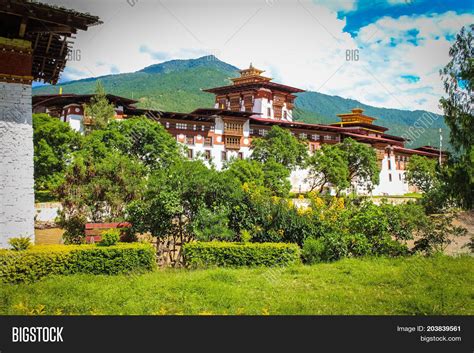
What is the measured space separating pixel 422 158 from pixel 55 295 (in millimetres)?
52189

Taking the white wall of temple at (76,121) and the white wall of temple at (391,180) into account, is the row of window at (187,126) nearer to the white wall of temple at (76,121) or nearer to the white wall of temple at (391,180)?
the white wall of temple at (76,121)

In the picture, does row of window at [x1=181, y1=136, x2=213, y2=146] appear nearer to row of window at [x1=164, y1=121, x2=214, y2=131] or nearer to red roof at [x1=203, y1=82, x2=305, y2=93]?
row of window at [x1=164, y1=121, x2=214, y2=131]

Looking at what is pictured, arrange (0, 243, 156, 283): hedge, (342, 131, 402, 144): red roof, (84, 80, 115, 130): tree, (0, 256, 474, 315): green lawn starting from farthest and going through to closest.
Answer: (342, 131, 402, 144): red roof → (84, 80, 115, 130): tree → (0, 243, 156, 283): hedge → (0, 256, 474, 315): green lawn

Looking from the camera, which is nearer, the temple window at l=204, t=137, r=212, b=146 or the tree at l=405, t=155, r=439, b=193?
the temple window at l=204, t=137, r=212, b=146

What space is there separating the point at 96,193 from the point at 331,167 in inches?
1133

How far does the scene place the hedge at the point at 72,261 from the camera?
884 cm

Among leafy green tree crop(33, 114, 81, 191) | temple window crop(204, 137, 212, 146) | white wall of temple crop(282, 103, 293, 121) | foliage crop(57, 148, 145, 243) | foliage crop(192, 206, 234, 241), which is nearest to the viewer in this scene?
foliage crop(192, 206, 234, 241)

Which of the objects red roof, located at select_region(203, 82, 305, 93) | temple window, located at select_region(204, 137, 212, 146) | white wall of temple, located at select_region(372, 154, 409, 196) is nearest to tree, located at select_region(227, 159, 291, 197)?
temple window, located at select_region(204, 137, 212, 146)

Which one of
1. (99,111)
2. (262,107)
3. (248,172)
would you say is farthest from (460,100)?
(262,107)

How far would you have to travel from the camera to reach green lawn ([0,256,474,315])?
Answer: 7.47 meters

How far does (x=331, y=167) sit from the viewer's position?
1563 inches

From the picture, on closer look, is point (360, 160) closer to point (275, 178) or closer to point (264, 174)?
point (275, 178)

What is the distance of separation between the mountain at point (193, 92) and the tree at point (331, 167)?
18864 mm

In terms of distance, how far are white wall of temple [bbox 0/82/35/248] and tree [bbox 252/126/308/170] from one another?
28987mm
